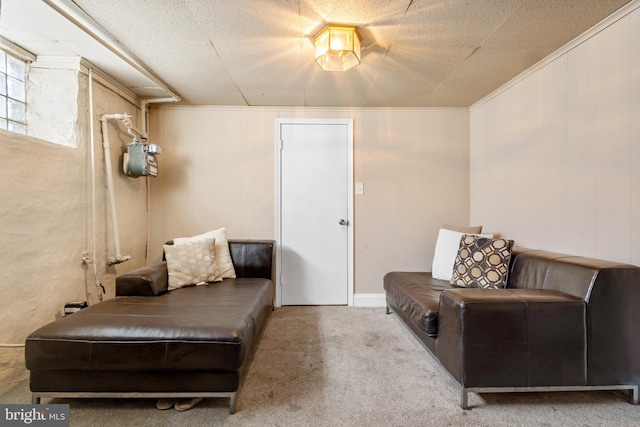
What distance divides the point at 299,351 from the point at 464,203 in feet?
7.67

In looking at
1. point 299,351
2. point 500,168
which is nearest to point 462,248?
point 500,168

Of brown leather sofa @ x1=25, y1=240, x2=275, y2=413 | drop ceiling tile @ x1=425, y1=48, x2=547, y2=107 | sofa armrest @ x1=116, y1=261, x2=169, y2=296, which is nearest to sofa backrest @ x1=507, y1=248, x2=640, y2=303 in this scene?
drop ceiling tile @ x1=425, y1=48, x2=547, y2=107

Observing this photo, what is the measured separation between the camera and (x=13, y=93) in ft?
6.43

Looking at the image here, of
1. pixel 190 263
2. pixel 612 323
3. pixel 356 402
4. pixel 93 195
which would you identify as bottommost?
pixel 356 402

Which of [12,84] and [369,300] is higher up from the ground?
[12,84]

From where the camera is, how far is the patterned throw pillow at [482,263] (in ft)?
6.59

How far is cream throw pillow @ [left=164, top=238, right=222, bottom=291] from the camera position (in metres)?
2.26

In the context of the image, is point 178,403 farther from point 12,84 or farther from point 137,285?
point 12,84

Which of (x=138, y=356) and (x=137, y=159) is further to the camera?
(x=137, y=159)

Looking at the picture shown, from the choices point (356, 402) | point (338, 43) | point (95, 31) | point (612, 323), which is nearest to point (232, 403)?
point (356, 402)

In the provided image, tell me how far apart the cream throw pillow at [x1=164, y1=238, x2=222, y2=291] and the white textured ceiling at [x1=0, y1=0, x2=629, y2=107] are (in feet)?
4.72

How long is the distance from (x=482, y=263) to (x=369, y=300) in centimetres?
132

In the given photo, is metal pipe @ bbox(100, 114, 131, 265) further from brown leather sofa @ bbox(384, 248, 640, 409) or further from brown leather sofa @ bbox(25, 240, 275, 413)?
brown leather sofa @ bbox(384, 248, 640, 409)

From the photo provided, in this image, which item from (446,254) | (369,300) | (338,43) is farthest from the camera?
(369,300)
